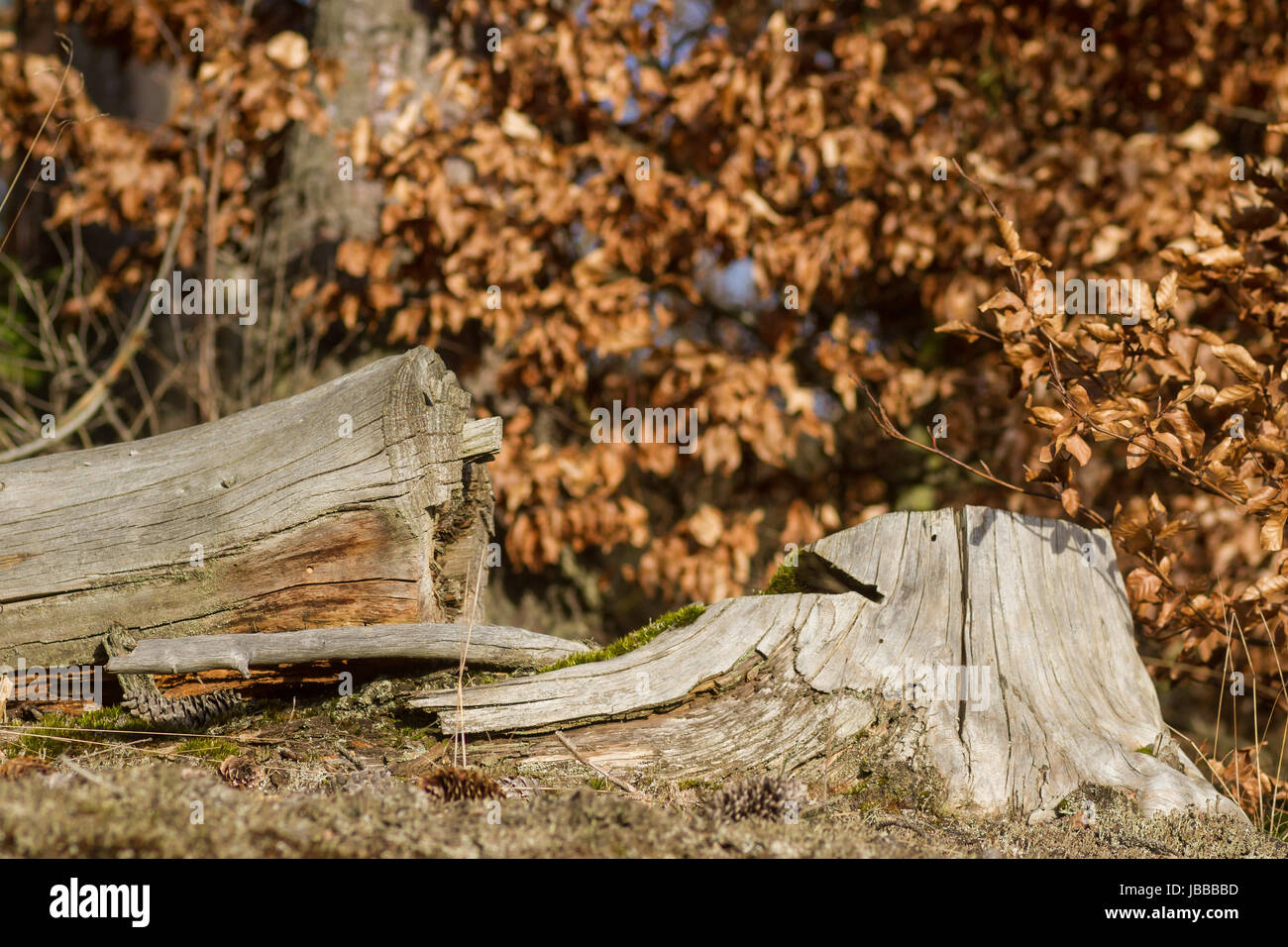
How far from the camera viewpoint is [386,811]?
1.96 meters

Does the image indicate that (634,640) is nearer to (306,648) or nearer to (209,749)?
(306,648)

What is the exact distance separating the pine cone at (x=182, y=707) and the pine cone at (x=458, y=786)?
989mm

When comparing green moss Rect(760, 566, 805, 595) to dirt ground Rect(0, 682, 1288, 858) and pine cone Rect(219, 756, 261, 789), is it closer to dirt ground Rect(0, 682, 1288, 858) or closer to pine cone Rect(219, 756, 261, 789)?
dirt ground Rect(0, 682, 1288, 858)

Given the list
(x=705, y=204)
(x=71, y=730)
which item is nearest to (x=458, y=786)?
(x=71, y=730)

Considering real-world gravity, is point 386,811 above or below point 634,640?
below

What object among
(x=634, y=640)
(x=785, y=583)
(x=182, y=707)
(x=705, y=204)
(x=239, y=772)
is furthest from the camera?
(x=705, y=204)

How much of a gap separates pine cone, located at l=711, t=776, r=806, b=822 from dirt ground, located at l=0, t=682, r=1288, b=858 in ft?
0.12

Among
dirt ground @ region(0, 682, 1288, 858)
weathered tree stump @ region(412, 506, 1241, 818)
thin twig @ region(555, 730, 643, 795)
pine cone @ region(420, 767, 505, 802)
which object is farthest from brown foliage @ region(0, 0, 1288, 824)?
pine cone @ region(420, 767, 505, 802)

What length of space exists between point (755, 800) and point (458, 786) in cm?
73

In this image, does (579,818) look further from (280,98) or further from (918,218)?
(280,98)

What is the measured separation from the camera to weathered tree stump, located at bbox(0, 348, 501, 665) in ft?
9.42

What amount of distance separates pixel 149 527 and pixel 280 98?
3956mm

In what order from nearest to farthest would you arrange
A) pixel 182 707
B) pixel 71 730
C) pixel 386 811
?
1. pixel 386 811
2. pixel 71 730
3. pixel 182 707
